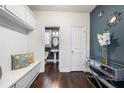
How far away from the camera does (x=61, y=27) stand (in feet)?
18.0

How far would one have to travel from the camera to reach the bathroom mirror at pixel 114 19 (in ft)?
9.96

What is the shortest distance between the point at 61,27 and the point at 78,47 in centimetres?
123

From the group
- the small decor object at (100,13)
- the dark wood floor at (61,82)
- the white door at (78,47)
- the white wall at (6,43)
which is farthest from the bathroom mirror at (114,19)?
the white wall at (6,43)

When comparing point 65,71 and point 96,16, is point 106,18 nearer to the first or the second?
point 96,16

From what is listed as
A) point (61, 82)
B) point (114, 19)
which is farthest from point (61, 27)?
point (114, 19)

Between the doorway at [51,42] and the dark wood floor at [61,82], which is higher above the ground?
the doorway at [51,42]

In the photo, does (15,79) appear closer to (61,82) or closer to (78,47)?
(61,82)

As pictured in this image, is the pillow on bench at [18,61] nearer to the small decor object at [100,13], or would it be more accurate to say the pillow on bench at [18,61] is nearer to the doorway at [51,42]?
the small decor object at [100,13]

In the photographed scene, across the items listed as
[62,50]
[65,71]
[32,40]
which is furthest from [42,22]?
[65,71]

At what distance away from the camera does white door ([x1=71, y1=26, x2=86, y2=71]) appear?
5605 mm

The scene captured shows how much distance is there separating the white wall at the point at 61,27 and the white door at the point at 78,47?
0.68ft

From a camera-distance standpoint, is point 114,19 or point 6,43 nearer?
point 6,43

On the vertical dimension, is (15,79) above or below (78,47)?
below
